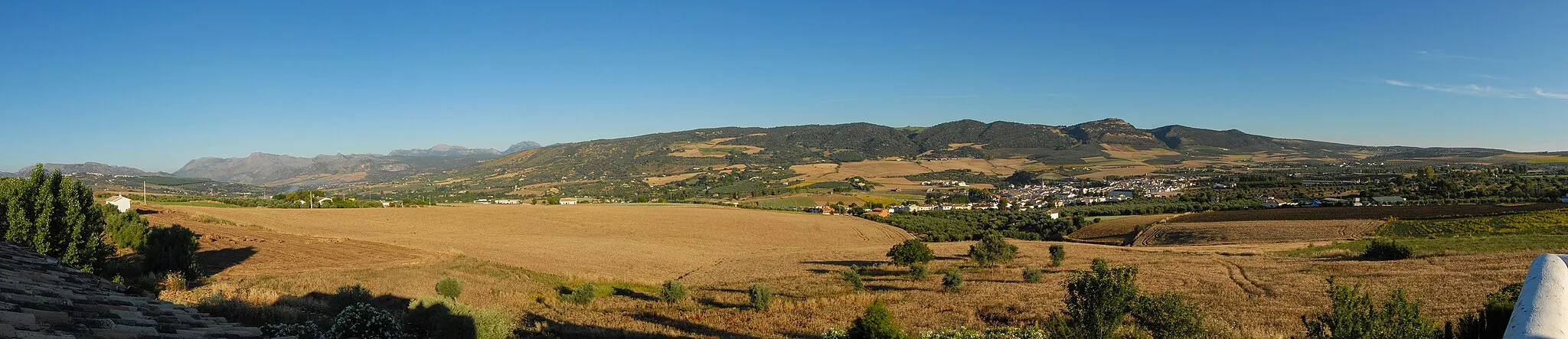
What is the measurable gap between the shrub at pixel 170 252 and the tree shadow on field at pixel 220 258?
482 centimetres

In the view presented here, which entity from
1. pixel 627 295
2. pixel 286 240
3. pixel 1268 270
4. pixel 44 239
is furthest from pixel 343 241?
pixel 1268 270

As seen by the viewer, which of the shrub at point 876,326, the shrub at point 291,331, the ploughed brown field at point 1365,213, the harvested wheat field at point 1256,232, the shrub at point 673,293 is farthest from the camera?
the ploughed brown field at point 1365,213

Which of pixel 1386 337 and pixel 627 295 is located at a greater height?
pixel 1386 337

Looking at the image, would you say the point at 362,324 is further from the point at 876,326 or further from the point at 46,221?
the point at 46,221

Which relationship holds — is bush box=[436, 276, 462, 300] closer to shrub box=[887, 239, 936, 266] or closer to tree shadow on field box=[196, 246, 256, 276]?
tree shadow on field box=[196, 246, 256, 276]

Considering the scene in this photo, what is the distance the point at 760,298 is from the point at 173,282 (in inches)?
614

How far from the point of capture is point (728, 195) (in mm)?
121688

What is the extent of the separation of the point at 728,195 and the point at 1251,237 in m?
85.1

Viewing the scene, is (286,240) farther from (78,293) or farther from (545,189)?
(545,189)

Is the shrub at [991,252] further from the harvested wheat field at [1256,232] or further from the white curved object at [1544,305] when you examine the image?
the white curved object at [1544,305]

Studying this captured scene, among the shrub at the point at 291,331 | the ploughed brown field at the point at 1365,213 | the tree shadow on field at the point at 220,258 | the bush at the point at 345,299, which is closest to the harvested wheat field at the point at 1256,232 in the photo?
the ploughed brown field at the point at 1365,213

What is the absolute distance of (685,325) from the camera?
1969 cm

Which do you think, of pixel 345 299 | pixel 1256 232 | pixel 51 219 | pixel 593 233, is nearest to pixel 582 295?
pixel 345 299

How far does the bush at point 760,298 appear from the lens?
23.2 metres
